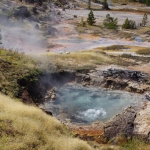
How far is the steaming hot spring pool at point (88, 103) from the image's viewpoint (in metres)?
28.5

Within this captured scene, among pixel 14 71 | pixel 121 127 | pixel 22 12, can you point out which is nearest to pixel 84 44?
pixel 22 12

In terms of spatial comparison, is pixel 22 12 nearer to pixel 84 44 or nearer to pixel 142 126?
pixel 84 44

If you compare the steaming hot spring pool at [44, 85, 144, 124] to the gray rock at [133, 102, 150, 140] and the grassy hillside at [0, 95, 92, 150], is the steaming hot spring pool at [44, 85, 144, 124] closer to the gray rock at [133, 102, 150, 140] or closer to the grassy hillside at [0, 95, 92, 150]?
the gray rock at [133, 102, 150, 140]

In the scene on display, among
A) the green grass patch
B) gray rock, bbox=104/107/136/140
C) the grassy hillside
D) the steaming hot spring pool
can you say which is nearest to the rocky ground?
gray rock, bbox=104/107/136/140

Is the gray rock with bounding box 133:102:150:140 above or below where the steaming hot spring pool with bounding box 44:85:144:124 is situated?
above

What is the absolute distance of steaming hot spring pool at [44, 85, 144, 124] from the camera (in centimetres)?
2852

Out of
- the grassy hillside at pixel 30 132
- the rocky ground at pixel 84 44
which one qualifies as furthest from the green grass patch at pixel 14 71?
the grassy hillside at pixel 30 132

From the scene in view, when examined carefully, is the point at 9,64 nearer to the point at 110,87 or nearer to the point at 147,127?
the point at 110,87

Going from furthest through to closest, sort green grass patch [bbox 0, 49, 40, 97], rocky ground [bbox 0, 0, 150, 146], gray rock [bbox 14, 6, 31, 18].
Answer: gray rock [bbox 14, 6, 31, 18]
green grass patch [bbox 0, 49, 40, 97]
rocky ground [bbox 0, 0, 150, 146]

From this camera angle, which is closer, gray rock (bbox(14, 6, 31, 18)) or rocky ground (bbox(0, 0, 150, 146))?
rocky ground (bbox(0, 0, 150, 146))

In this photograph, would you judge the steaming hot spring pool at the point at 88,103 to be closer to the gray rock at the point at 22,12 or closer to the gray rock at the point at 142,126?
the gray rock at the point at 142,126

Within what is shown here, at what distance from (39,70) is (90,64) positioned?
8425 millimetres

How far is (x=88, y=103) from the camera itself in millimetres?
31734

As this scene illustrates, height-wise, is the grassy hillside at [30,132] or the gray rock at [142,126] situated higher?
the grassy hillside at [30,132]
